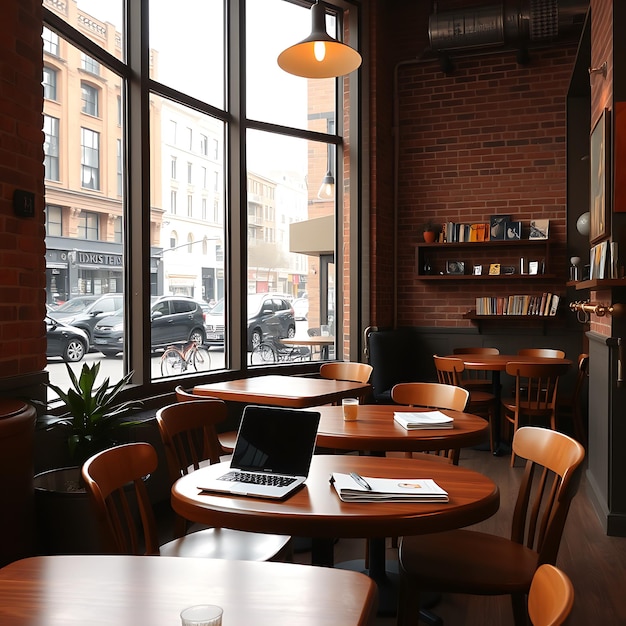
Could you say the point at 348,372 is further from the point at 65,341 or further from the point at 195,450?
the point at 195,450

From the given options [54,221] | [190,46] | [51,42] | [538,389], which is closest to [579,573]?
[538,389]

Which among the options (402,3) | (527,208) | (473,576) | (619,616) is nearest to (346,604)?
(473,576)

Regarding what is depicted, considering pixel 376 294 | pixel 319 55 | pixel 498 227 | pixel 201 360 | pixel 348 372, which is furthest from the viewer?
pixel 498 227

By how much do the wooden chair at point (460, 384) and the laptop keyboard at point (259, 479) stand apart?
3758 mm

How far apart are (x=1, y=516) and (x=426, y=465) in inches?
62.9

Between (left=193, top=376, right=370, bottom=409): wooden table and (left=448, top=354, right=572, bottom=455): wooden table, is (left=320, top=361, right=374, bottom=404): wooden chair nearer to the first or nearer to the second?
(left=193, top=376, right=370, bottom=409): wooden table

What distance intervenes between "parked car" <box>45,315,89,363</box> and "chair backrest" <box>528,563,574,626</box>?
130 inches

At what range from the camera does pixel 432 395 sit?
3.90m

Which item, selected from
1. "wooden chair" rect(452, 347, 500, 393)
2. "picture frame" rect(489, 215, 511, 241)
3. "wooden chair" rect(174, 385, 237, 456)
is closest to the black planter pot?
"wooden chair" rect(174, 385, 237, 456)

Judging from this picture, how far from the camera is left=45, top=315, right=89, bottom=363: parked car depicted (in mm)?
3990

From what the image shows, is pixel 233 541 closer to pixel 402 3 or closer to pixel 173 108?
pixel 173 108

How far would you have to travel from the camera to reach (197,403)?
3.12 meters

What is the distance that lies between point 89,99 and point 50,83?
0.40m

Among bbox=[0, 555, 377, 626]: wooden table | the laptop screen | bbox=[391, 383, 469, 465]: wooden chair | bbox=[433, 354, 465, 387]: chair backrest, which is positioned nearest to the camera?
bbox=[0, 555, 377, 626]: wooden table
